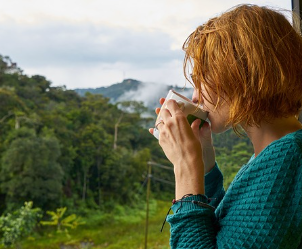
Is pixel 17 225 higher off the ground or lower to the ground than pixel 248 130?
lower

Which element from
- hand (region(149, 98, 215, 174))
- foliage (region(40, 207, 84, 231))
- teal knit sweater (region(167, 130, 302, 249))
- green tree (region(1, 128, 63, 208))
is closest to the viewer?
teal knit sweater (region(167, 130, 302, 249))

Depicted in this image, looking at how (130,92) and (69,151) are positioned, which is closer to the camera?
(69,151)

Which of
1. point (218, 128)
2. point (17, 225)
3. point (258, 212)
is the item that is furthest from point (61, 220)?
point (258, 212)

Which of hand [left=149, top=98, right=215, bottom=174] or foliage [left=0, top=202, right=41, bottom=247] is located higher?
hand [left=149, top=98, right=215, bottom=174]

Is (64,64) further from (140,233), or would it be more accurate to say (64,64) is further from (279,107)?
(279,107)

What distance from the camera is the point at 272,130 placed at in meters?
0.56

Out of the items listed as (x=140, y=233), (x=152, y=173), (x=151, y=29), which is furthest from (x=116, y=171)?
(x=151, y=29)

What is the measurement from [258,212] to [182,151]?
5.3 inches

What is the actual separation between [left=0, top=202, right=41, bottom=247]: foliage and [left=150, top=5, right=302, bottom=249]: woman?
7.55 ft

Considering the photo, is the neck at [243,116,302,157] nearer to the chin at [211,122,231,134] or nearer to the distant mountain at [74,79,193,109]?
the chin at [211,122,231,134]

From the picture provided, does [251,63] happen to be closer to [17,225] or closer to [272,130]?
[272,130]

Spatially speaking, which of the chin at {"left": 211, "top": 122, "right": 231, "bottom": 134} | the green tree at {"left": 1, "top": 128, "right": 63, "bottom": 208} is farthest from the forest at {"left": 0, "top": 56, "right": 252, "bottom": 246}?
the chin at {"left": 211, "top": 122, "right": 231, "bottom": 134}

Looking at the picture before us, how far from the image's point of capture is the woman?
48 cm

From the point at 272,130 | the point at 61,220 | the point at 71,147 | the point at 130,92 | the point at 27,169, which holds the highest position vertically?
the point at 130,92
